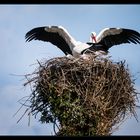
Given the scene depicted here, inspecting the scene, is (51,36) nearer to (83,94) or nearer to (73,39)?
(73,39)

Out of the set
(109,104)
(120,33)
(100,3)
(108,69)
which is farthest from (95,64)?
(100,3)

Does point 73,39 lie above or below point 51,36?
below

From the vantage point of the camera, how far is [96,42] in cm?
481

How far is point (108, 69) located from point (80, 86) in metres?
0.40

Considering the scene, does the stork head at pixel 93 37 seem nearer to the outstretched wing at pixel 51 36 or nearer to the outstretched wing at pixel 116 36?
the outstretched wing at pixel 116 36

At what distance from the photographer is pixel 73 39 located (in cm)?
491

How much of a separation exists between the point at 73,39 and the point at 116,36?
0.61m

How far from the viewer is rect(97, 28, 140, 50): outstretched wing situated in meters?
4.89

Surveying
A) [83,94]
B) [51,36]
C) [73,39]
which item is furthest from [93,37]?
[83,94]

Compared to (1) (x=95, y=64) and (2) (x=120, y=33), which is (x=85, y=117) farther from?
(2) (x=120, y=33)

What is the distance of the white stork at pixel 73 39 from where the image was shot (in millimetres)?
4818
